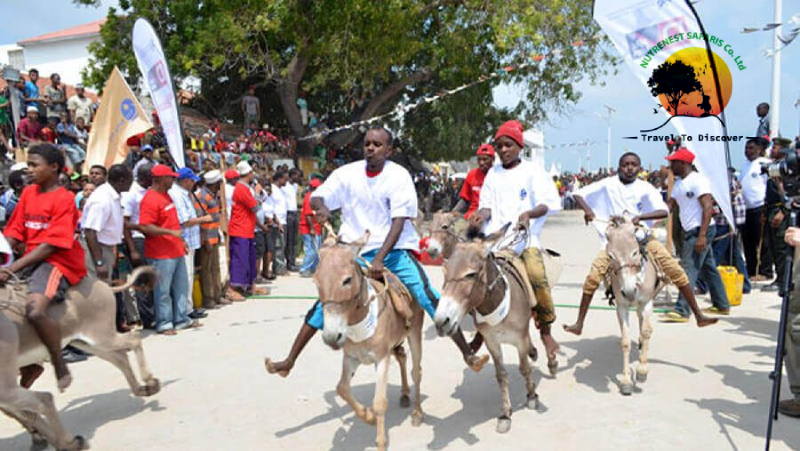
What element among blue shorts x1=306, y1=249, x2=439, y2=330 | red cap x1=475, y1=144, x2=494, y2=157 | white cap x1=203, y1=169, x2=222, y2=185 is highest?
red cap x1=475, y1=144, x2=494, y2=157

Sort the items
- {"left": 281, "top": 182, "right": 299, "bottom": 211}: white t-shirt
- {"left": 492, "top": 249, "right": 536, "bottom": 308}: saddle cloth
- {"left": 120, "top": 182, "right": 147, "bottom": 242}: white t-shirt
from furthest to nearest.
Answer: {"left": 281, "top": 182, "right": 299, "bottom": 211}: white t-shirt < {"left": 120, "top": 182, "right": 147, "bottom": 242}: white t-shirt < {"left": 492, "top": 249, "right": 536, "bottom": 308}: saddle cloth

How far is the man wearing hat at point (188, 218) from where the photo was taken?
316 inches

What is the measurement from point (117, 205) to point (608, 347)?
6053mm

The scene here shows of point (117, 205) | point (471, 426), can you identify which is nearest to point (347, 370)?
point (471, 426)

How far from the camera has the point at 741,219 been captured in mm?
10633

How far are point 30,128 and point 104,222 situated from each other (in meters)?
7.82

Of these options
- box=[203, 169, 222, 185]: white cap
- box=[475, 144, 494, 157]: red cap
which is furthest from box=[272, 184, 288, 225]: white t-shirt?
box=[475, 144, 494, 157]: red cap

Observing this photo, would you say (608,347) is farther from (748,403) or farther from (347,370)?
(347,370)

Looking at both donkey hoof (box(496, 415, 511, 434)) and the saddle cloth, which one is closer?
donkey hoof (box(496, 415, 511, 434))

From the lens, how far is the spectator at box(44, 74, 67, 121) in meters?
14.0

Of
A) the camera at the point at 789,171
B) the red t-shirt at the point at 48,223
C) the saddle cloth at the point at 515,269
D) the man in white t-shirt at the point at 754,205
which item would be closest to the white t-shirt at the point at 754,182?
the man in white t-shirt at the point at 754,205

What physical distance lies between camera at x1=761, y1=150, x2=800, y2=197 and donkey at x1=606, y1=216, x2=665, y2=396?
1.25 metres

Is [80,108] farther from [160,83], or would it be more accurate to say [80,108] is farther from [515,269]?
[515,269]

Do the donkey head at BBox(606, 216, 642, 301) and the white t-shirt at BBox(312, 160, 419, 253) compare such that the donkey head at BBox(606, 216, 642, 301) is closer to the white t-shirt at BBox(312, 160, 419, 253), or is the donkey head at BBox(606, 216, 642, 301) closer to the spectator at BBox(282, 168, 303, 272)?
the white t-shirt at BBox(312, 160, 419, 253)
